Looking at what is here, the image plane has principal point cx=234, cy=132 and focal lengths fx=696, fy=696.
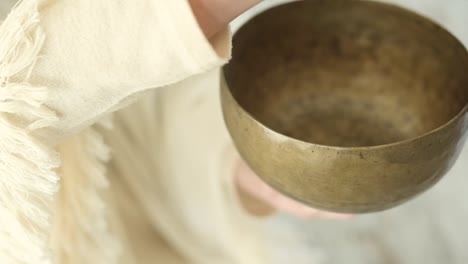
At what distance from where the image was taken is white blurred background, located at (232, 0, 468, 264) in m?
0.83

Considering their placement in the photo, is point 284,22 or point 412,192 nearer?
point 412,192

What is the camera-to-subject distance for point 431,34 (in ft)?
1.96

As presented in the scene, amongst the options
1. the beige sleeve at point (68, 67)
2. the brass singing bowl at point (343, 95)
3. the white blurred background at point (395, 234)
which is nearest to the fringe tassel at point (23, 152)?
the beige sleeve at point (68, 67)

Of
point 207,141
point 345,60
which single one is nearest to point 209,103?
point 207,141

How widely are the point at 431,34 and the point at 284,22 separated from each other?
5.1 inches

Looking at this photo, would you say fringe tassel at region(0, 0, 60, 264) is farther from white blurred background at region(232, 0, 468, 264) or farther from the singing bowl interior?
white blurred background at region(232, 0, 468, 264)

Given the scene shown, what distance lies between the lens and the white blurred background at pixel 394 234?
2.71 ft

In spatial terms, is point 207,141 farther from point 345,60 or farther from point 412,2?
point 412,2

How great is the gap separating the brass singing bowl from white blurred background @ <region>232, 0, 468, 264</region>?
5.6 inches

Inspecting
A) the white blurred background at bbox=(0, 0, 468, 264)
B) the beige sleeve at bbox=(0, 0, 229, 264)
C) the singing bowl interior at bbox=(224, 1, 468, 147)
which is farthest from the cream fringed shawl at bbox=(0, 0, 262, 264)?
the white blurred background at bbox=(0, 0, 468, 264)

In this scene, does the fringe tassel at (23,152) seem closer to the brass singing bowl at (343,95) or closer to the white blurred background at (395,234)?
the brass singing bowl at (343,95)

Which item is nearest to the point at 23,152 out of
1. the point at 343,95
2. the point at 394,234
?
the point at 343,95

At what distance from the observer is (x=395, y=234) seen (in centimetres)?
87

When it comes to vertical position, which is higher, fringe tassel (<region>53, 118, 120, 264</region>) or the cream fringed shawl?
the cream fringed shawl
